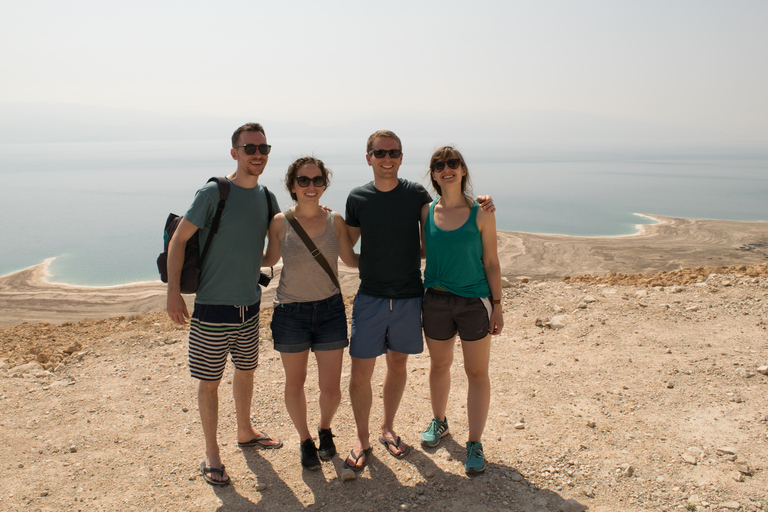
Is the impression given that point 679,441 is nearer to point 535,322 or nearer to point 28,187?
point 535,322

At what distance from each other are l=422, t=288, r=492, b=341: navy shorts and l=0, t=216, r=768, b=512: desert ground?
3.81 feet

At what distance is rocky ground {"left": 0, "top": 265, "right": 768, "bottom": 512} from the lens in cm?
384

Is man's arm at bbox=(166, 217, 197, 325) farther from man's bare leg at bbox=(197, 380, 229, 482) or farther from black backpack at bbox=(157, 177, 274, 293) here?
man's bare leg at bbox=(197, 380, 229, 482)

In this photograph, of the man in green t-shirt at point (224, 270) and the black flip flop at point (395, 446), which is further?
the black flip flop at point (395, 446)

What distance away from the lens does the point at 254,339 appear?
409 centimetres

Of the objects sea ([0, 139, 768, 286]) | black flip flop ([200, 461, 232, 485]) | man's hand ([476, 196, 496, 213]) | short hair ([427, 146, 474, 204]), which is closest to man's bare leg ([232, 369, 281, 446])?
black flip flop ([200, 461, 232, 485])

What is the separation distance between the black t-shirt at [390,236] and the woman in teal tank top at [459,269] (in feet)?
0.40

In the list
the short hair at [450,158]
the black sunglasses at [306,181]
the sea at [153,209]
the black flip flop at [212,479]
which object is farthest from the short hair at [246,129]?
the sea at [153,209]

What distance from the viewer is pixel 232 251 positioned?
12.6ft

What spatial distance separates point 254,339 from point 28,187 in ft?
183

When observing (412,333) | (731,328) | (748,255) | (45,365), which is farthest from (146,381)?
(748,255)

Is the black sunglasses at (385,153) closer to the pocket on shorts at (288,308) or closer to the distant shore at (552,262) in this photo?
the pocket on shorts at (288,308)

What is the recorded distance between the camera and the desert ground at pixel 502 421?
385 cm

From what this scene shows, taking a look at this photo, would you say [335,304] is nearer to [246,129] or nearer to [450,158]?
[450,158]
